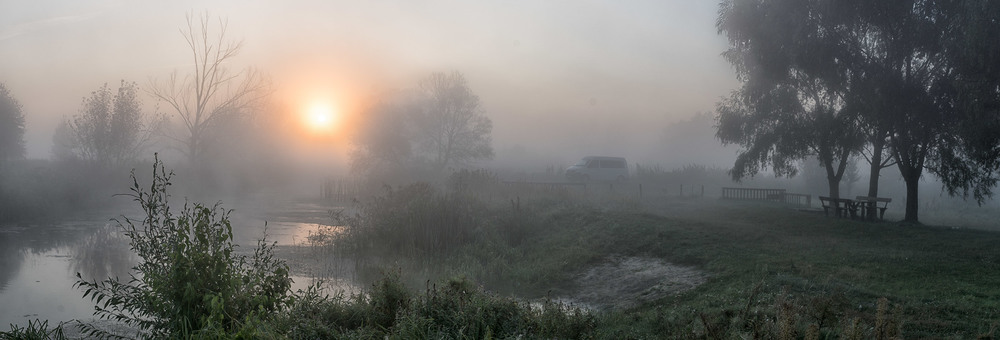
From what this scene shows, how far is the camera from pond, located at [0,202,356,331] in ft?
35.7

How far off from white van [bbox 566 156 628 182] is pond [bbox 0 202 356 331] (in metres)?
19.1

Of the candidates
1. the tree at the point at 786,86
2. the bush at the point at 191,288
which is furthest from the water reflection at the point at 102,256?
the tree at the point at 786,86

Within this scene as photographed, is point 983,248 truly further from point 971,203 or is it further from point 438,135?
point 438,135

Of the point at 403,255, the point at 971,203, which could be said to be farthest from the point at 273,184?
the point at 971,203

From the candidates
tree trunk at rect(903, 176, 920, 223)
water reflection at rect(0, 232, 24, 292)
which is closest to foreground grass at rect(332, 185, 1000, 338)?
tree trunk at rect(903, 176, 920, 223)

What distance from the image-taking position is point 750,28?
20672mm

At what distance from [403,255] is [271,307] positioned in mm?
9814

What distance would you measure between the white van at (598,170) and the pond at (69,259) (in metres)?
19.1

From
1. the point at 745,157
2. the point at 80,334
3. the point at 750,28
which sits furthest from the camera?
the point at 745,157

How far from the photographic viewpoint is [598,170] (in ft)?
133

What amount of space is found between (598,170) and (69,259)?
99.3 feet

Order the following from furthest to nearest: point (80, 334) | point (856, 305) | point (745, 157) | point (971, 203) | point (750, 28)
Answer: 1. point (971, 203)
2. point (745, 157)
3. point (750, 28)
4. point (80, 334)
5. point (856, 305)

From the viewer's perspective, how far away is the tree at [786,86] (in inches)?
742

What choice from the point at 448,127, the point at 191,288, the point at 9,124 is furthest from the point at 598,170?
the point at 9,124
